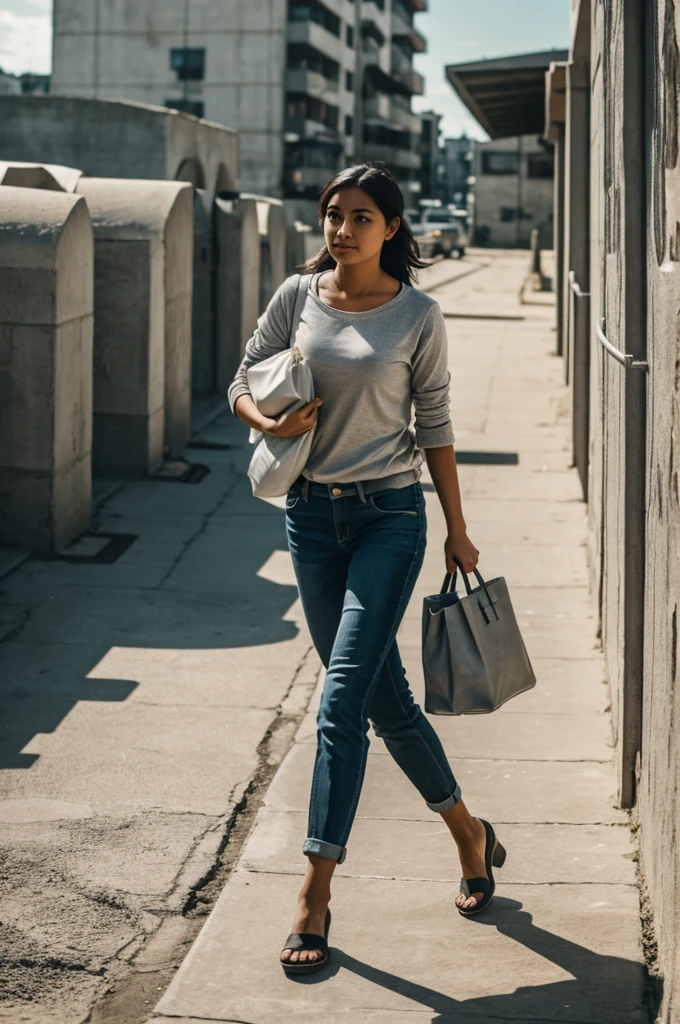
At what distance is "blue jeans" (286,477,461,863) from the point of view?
3848mm

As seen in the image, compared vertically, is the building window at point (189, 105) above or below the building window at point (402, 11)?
below

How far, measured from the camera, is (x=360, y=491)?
13.1 ft

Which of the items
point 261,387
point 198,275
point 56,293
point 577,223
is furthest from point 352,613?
point 198,275

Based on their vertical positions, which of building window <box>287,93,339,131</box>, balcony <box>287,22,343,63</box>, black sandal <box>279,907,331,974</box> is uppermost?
balcony <box>287,22,343,63</box>

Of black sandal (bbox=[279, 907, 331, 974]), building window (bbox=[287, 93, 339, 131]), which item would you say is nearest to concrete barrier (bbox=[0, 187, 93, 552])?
black sandal (bbox=[279, 907, 331, 974])

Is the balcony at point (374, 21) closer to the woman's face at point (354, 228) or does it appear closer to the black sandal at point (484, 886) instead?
the woman's face at point (354, 228)

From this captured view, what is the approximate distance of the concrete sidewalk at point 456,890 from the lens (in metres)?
3.74

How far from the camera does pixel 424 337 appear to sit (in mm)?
4016

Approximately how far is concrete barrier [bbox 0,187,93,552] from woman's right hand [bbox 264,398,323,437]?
16.9 ft

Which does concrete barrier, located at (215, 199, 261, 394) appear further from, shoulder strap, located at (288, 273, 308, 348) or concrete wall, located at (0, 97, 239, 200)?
shoulder strap, located at (288, 273, 308, 348)

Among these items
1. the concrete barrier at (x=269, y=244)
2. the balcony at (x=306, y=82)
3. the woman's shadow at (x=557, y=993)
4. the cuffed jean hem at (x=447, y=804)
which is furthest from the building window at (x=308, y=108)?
the woman's shadow at (x=557, y=993)

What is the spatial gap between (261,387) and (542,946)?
1.67 m

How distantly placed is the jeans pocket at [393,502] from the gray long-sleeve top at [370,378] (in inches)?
1.3

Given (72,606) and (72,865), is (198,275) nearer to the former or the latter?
(72,606)
